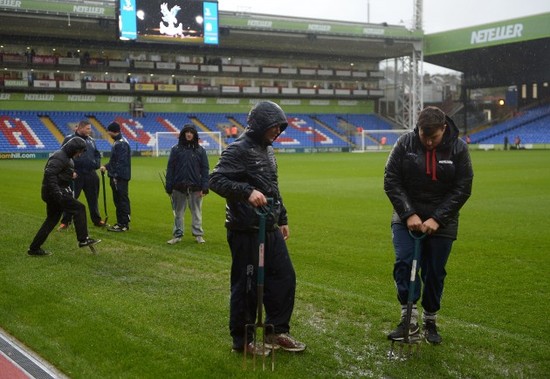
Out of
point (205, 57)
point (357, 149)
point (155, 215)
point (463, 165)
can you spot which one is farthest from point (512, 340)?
point (205, 57)

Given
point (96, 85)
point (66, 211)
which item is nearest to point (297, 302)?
point (66, 211)

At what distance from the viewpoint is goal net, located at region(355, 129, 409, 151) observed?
59.5 m

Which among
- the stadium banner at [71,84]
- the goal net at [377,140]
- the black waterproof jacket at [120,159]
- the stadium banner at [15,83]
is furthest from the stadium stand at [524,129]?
the black waterproof jacket at [120,159]

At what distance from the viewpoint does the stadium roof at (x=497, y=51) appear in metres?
52.7

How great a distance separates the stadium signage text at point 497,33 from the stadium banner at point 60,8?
29.4 m

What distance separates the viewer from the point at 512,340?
5570 millimetres

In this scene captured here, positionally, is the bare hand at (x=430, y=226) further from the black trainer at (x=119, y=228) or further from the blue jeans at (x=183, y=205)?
the black trainer at (x=119, y=228)

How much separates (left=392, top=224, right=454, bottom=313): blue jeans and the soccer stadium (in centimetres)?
44

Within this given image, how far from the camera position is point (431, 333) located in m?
5.56

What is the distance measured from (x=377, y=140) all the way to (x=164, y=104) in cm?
1966

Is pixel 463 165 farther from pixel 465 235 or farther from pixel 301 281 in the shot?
pixel 465 235

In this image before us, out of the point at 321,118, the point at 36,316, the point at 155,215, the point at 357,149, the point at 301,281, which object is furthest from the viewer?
the point at 321,118

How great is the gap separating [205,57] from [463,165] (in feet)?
195

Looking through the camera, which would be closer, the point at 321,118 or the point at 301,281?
the point at 301,281
